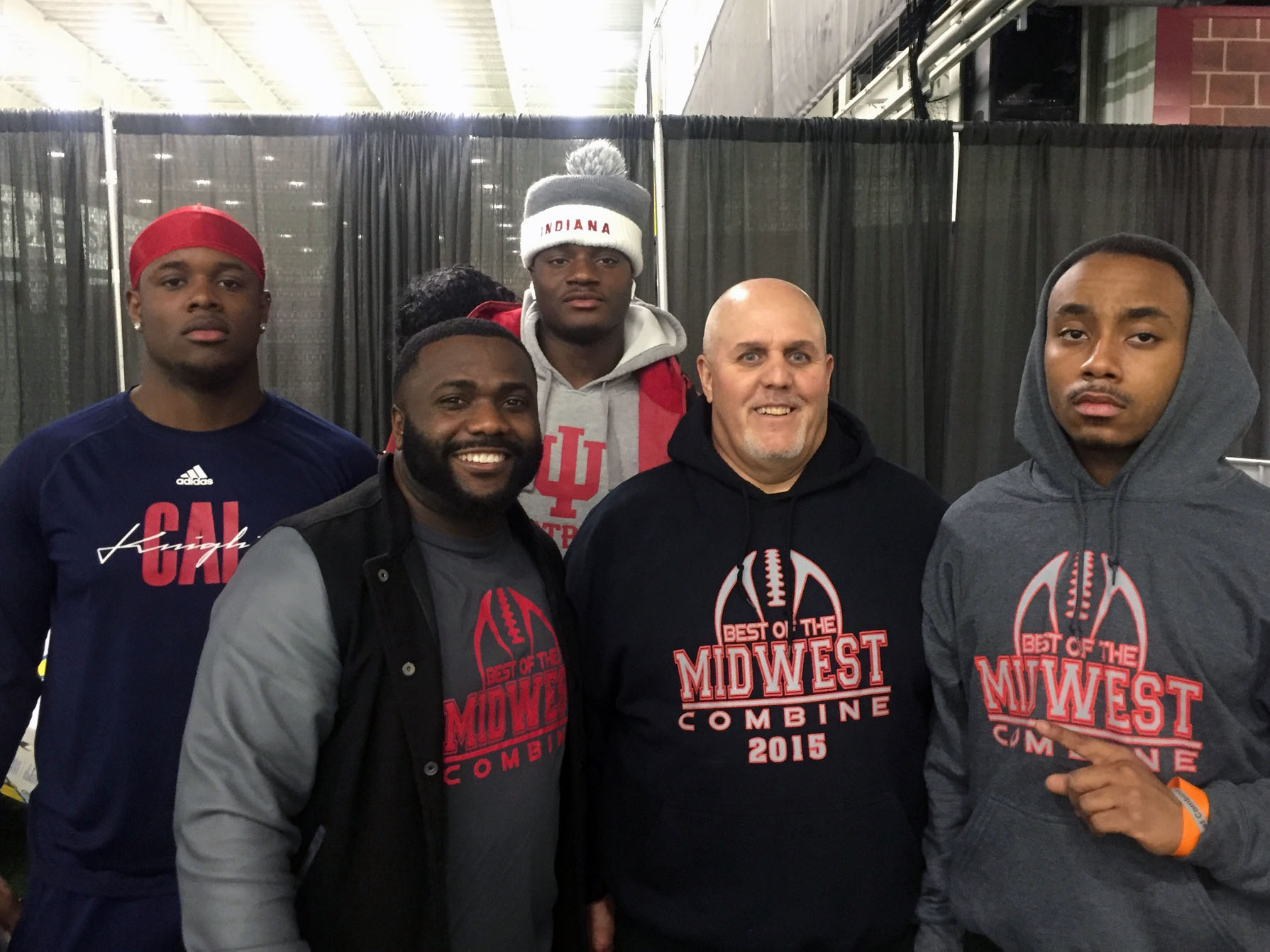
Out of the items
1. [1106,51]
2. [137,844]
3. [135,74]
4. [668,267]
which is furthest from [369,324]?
[135,74]

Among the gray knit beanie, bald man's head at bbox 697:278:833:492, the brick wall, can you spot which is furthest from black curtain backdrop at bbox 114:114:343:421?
the brick wall

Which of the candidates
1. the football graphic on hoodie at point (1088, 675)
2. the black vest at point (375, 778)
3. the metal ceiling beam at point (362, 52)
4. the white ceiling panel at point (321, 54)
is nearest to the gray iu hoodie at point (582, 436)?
the black vest at point (375, 778)

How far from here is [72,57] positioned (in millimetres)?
7500

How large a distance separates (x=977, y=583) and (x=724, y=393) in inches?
19.2

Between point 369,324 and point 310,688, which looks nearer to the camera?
point 310,688

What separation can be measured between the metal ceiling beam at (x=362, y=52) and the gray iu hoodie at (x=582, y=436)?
18.9 ft

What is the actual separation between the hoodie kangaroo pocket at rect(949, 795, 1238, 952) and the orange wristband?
8cm

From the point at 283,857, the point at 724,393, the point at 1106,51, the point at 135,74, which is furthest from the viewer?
the point at 135,74

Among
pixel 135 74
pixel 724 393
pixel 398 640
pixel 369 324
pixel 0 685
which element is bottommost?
pixel 0 685

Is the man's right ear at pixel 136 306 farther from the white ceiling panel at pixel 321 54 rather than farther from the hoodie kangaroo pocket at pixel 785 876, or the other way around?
the white ceiling panel at pixel 321 54

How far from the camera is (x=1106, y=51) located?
4203 mm

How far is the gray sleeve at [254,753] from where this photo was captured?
0.98 meters

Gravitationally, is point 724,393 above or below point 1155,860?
above

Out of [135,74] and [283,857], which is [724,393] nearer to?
[283,857]
